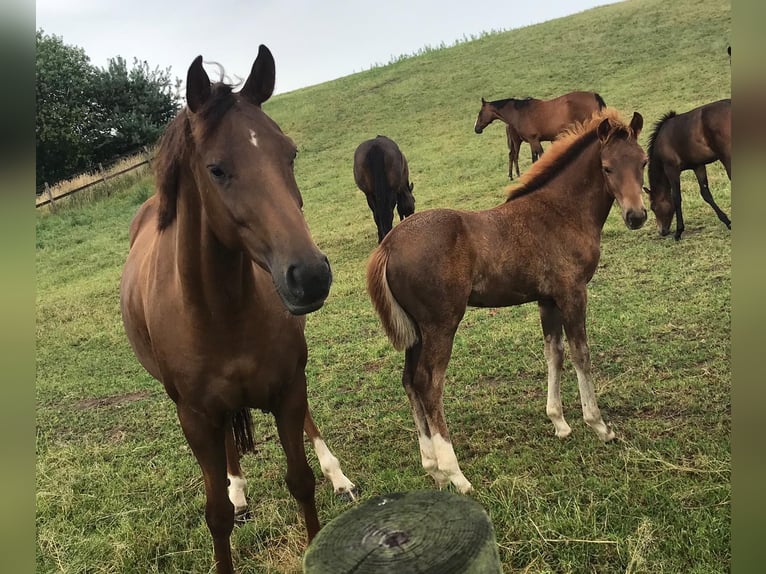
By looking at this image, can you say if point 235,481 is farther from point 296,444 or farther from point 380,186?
point 380,186

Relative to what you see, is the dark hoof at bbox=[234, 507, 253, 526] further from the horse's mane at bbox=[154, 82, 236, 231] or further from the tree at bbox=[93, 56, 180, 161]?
the tree at bbox=[93, 56, 180, 161]

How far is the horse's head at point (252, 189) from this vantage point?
173cm

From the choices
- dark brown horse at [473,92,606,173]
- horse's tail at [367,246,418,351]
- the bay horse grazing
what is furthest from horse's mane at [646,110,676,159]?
the bay horse grazing

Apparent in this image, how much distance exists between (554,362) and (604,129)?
5.44ft

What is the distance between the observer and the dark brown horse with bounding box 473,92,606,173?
39.8 feet

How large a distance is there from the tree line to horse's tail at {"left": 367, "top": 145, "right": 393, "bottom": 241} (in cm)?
1614

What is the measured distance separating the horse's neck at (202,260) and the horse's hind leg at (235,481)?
51.6 inches

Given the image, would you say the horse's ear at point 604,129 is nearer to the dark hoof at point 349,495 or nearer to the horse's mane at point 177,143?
the horse's mane at point 177,143

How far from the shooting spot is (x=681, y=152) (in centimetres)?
775

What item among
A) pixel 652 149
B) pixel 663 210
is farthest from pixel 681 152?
pixel 663 210

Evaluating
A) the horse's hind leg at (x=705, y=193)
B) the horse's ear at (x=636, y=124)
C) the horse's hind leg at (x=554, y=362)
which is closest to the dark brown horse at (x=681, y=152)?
the horse's hind leg at (x=705, y=193)
